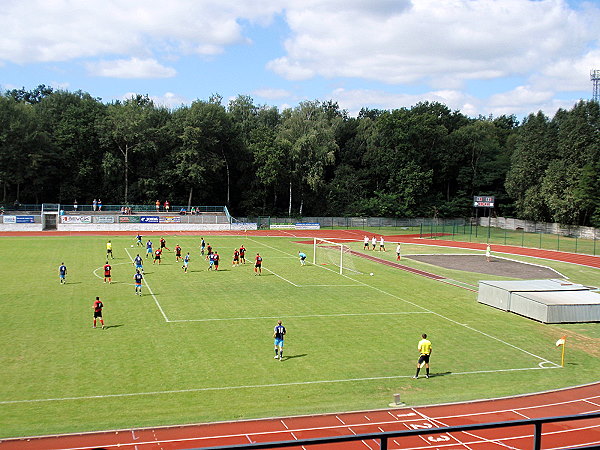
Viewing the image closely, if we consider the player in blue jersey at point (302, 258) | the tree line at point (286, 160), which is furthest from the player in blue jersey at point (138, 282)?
the tree line at point (286, 160)

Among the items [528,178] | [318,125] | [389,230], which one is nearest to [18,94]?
[318,125]

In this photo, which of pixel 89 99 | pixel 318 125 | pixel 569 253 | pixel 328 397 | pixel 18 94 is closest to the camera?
pixel 328 397

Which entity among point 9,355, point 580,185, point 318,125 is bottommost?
point 9,355

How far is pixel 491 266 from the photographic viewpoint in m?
54.9

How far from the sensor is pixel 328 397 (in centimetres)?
2078

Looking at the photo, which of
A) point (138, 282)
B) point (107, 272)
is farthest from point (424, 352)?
point (107, 272)

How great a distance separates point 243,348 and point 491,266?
3522 cm

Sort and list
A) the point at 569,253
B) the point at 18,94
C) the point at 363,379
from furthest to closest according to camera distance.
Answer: the point at 18,94, the point at 569,253, the point at 363,379

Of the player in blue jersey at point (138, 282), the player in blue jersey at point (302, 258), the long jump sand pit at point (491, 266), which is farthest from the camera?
the player in blue jersey at point (302, 258)

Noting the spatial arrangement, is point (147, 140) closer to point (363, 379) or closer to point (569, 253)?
point (569, 253)

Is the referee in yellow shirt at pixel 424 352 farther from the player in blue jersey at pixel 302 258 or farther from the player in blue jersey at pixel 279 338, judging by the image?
the player in blue jersey at pixel 302 258

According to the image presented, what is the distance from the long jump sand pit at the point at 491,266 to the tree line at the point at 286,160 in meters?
31.0

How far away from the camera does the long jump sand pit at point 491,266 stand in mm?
50797

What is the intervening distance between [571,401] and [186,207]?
71363mm
